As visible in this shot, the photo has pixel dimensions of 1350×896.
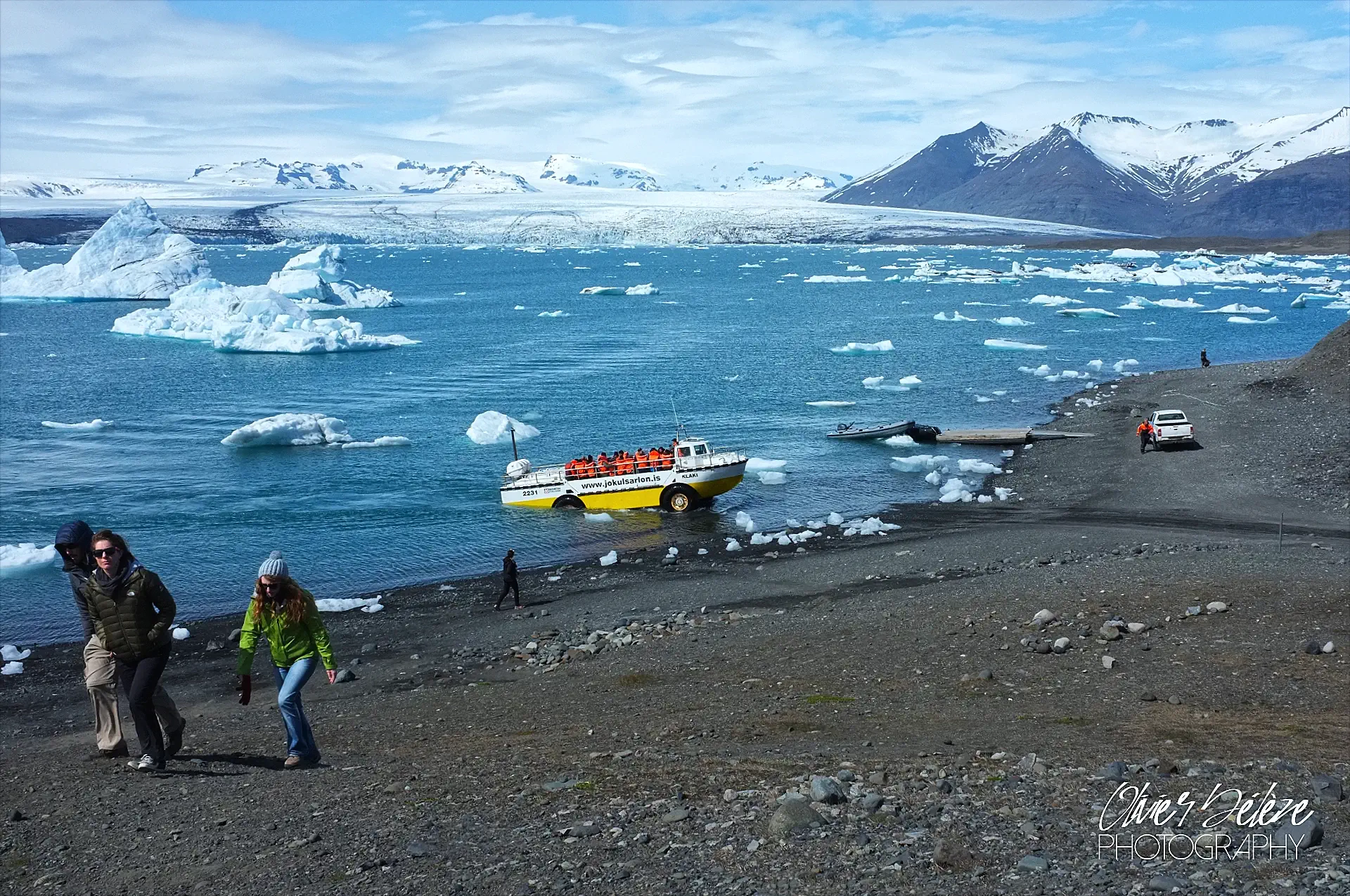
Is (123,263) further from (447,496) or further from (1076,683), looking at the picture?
(1076,683)

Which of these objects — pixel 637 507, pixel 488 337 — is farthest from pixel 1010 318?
pixel 637 507

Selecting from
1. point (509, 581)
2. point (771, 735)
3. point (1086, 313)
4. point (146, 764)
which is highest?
point (146, 764)

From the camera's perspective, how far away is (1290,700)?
12781mm

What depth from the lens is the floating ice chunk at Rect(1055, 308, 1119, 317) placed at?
8861 cm

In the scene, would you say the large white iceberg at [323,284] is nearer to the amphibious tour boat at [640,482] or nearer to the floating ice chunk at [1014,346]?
the floating ice chunk at [1014,346]

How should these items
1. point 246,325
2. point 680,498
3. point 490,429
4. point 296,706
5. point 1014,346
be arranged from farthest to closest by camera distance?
point 246,325, point 1014,346, point 490,429, point 680,498, point 296,706

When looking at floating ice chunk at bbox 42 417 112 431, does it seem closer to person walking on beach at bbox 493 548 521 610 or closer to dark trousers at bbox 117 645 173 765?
person walking on beach at bbox 493 548 521 610

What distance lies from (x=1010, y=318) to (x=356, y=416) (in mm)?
51056

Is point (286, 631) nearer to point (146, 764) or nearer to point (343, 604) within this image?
point (146, 764)

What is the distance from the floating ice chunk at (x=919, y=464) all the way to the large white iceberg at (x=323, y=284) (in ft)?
228

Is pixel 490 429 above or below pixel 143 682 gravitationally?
below

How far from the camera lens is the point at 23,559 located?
27094 mm

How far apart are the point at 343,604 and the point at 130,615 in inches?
570

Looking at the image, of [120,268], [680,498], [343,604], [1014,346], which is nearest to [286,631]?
[343,604]
